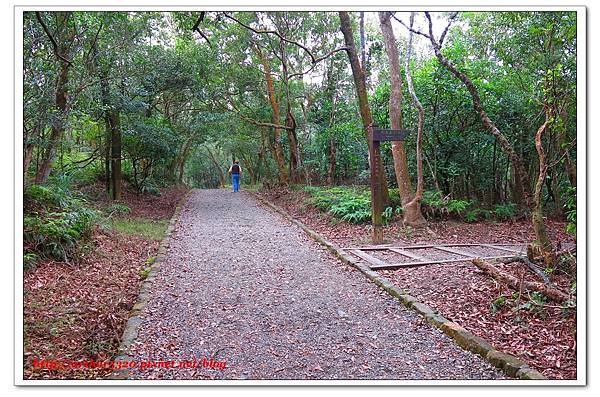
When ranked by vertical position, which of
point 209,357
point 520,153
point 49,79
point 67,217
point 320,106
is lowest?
point 209,357

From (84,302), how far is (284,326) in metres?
→ 2.18

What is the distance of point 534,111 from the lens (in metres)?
11.4

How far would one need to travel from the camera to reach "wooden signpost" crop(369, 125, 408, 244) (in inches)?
316

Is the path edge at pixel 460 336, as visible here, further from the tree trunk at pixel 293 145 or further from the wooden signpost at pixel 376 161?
the tree trunk at pixel 293 145

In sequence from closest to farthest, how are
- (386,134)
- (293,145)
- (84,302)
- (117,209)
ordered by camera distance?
(84,302) < (386,134) < (117,209) < (293,145)

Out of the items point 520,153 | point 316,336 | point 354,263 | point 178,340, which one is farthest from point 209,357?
point 520,153

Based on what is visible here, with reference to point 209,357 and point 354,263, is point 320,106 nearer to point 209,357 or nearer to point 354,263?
point 354,263

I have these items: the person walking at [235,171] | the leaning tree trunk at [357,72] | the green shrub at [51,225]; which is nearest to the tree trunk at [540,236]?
the leaning tree trunk at [357,72]

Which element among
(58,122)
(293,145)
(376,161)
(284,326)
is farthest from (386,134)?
(293,145)

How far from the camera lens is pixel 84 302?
4922 mm

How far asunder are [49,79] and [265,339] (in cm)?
617

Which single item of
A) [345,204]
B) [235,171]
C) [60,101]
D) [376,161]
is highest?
[60,101]

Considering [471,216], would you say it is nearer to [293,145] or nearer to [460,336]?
[460,336]

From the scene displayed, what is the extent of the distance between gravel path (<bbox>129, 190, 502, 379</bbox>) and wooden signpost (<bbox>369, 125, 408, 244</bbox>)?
140cm
